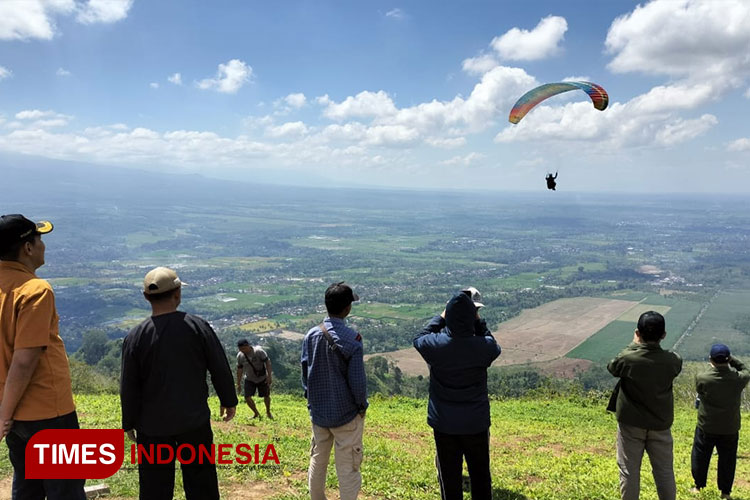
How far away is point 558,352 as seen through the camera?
53.8 metres

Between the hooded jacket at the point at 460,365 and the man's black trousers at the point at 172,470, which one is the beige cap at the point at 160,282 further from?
the hooded jacket at the point at 460,365

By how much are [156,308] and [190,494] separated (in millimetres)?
1246

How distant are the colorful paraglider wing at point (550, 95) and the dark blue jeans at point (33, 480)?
1072 centimetres

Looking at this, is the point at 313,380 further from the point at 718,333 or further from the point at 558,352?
the point at 718,333

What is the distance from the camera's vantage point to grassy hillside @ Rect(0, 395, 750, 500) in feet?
15.9

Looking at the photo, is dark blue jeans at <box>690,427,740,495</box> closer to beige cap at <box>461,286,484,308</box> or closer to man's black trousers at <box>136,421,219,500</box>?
beige cap at <box>461,286,484,308</box>

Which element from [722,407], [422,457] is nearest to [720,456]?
[722,407]

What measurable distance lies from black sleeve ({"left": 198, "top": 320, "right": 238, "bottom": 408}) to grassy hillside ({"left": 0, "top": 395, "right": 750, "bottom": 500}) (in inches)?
72.9

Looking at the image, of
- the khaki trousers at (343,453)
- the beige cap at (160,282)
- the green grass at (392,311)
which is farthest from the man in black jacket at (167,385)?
the green grass at (392,311)

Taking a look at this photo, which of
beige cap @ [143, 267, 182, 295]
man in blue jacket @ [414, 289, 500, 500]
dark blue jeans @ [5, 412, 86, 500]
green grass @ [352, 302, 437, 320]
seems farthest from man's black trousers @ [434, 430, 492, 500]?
green grass @ [352, 302, 437, 320]

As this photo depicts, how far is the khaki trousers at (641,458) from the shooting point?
12.9 ft

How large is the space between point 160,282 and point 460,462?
262 centimetres

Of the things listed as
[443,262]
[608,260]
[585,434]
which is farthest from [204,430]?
[608,260]

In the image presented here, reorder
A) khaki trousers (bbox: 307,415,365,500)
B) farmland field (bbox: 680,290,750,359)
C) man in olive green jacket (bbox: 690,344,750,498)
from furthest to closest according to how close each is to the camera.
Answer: farmland field (bbox: 680,290,750,359) < man in olive green jacket (bbox: 690,344,750,498) < khaki trousers (bbox: 307,415,365,500)
